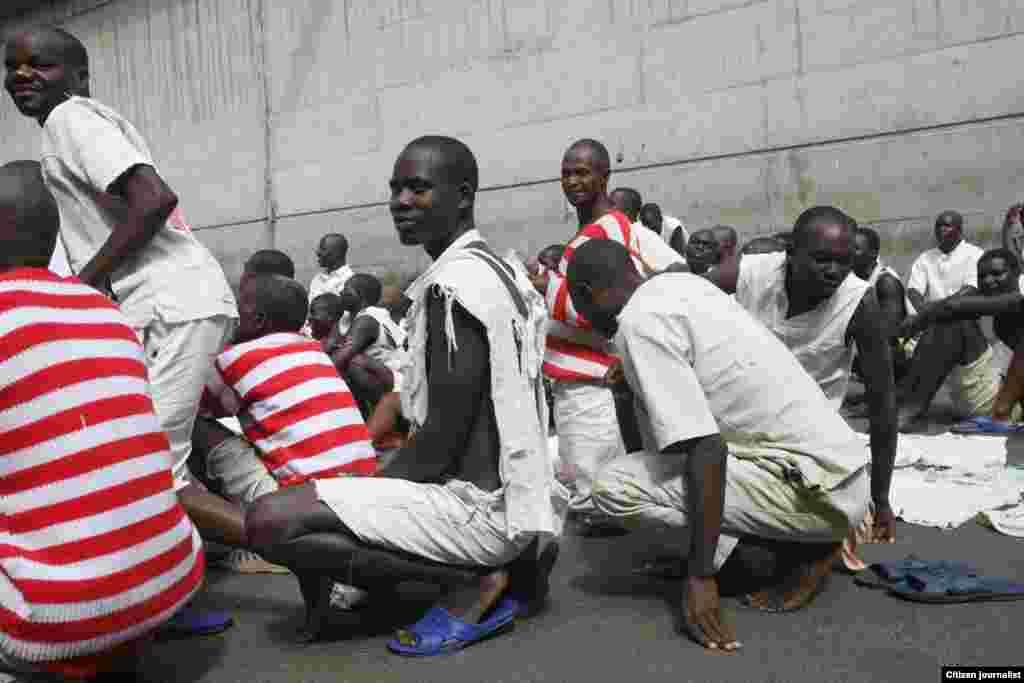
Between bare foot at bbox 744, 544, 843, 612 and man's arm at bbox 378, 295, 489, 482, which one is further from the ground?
man's arm at bbox 378, 295, 489, 482

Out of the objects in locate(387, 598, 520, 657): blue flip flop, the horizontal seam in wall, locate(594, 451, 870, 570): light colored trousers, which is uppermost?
the horizontal seam in wall

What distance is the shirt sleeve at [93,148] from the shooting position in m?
2.65

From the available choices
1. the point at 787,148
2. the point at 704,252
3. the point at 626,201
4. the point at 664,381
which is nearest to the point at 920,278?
the point at 787,148

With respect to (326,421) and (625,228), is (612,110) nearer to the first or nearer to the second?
(625,228)

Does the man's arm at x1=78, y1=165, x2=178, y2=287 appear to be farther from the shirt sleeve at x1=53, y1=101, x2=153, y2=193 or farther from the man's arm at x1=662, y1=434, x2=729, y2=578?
the man's arm at x1=662, y1=434, x2=729, y2=578

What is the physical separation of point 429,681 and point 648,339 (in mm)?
1025

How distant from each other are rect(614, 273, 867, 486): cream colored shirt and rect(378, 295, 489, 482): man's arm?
42cm

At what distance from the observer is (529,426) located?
8.23ft

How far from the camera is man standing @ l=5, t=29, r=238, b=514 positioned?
2.66 m

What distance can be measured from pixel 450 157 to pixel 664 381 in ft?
2.78

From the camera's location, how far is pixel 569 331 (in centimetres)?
374

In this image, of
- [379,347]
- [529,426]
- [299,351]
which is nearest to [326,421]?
[299,351]

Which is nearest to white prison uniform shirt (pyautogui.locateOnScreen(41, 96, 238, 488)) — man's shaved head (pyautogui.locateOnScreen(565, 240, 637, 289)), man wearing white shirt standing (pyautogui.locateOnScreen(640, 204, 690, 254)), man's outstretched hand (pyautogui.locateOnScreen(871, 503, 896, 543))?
man's shaved head (pyautogui.locateOnScreen(565, 240, 637, 289))

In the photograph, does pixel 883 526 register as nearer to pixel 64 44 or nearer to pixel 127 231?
pixel 127 231
